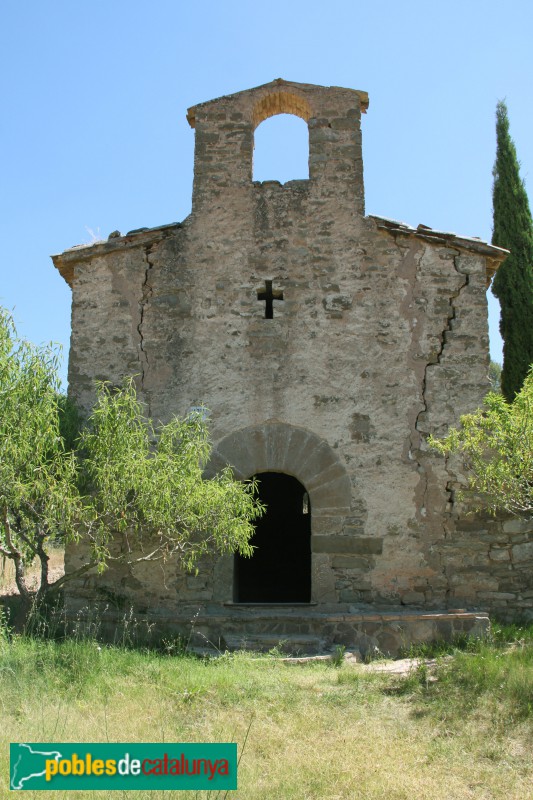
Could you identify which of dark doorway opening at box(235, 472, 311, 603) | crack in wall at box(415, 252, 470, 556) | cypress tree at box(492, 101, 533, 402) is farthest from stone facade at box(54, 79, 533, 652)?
dark doorway opening at box(235, 472, 311, 603)

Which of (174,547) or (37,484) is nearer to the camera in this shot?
(37,484)

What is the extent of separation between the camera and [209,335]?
28.4 feet

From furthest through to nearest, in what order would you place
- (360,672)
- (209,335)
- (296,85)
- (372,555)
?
(296,85) → (209,335) → (372,555) → (360,672)

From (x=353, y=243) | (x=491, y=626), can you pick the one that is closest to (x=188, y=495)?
(x=491, y=626)

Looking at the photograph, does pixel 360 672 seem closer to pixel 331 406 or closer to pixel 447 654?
pixel 447 654

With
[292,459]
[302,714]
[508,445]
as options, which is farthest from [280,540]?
[302,714]

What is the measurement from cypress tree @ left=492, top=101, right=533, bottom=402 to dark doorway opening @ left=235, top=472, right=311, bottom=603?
4.08m

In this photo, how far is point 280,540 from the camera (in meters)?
12.6

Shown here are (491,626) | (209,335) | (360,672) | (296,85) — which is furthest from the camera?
(296,85)

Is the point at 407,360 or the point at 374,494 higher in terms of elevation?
the point at 407,360

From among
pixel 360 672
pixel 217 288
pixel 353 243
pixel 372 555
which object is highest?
pixel 353 243

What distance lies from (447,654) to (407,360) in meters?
3.37

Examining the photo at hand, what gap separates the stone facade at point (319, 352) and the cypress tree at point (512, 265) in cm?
375
